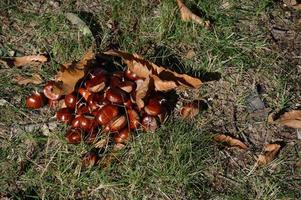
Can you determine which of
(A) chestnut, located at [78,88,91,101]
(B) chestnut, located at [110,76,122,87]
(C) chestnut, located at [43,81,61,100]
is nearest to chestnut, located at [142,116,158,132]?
(B) chestnut, located at [110,76,122,87]

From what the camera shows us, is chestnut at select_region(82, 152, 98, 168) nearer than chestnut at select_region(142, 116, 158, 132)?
Yes

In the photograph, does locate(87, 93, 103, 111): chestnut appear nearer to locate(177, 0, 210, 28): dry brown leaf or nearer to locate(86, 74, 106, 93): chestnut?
locate(86, 74, 106, 93): chestnut

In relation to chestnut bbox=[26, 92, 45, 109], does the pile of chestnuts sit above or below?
above

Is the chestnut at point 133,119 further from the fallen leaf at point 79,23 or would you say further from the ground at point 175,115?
the fallen leaf at point 79,23

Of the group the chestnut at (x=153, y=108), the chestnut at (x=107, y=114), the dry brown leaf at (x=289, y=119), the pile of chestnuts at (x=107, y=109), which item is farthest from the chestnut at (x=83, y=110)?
the dry brown leaf at (x=289, y=119)

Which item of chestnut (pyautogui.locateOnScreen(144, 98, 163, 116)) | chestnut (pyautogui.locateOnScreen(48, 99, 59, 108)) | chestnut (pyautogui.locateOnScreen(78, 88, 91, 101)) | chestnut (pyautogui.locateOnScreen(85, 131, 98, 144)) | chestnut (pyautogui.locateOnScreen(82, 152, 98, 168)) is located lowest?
chestnut (pyautogui.locateOnScreen(82, 152, 98, 168))

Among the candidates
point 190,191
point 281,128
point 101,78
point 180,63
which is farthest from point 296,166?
point 101,78
